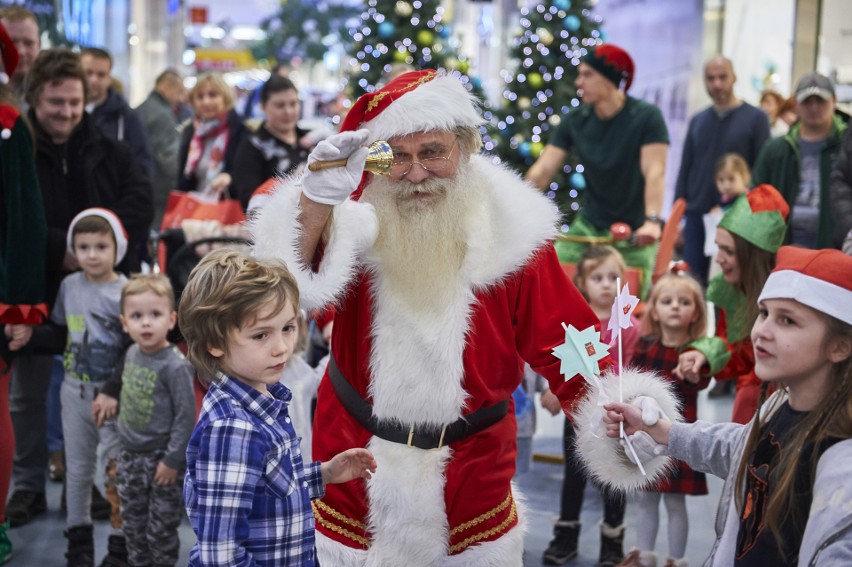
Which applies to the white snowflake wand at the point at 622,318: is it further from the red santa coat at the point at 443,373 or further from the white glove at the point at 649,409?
the red santa coat at the point at 443,373

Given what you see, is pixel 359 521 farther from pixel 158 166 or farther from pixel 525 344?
pixel 158 166

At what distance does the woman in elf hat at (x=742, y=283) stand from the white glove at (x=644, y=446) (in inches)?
47.2

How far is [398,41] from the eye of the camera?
10.2 meters

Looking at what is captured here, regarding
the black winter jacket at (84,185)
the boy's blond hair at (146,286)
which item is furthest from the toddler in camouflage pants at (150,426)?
the black winter jacket at (84,185)

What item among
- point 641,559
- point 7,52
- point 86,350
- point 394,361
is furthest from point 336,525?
point 7,52

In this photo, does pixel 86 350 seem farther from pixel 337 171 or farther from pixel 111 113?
pixel 111 113

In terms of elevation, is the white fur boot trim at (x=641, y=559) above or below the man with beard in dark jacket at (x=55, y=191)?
below

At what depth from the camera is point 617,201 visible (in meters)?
5.51

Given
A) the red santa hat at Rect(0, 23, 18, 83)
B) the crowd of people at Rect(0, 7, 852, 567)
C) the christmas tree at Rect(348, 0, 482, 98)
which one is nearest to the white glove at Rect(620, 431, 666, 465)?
the crowd of people at Rect(0, 7, 852, 567)

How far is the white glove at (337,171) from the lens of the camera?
2.38m

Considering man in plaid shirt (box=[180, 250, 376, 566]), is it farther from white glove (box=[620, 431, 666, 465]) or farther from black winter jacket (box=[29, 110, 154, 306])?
black winter jacket (box=[29, 110, 154, 306])

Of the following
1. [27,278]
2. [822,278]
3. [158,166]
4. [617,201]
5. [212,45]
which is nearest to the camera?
[822,278]

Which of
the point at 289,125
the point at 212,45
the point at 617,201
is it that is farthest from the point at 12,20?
the point at 212,45

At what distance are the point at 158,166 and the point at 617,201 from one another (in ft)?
12.1
